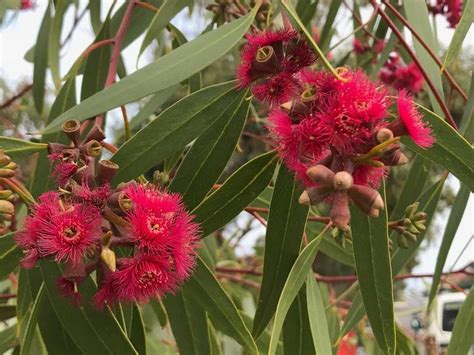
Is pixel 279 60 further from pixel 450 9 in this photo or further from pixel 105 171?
pixel 450 9

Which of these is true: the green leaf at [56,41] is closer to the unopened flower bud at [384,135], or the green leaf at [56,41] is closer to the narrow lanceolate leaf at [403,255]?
the narrow lanceolate leaf at [403,255]

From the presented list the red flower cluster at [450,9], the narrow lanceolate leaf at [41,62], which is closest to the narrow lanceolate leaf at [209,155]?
the narrow lanceolate leaf at [41,62]

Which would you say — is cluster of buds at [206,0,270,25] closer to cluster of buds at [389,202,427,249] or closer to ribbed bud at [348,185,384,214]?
cluster of buds at [389,202,427,249]

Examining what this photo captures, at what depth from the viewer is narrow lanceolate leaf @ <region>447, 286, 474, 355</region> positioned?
0.96 metres

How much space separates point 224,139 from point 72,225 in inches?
10.0

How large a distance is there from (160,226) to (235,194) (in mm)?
202

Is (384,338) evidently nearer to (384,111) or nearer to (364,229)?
(364,229)

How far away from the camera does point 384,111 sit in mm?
603

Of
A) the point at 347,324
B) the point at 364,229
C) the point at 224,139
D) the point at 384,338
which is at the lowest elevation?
the point at 347,324

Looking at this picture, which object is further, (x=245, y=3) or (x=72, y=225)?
(x=245, y=3)

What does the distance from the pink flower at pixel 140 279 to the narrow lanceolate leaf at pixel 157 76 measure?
176 millimetres

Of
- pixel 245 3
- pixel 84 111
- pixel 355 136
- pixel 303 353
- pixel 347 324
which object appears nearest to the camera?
pixel 355 136

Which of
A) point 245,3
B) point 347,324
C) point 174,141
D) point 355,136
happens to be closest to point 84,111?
point 174,141

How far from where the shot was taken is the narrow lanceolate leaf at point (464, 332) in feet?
3.14
